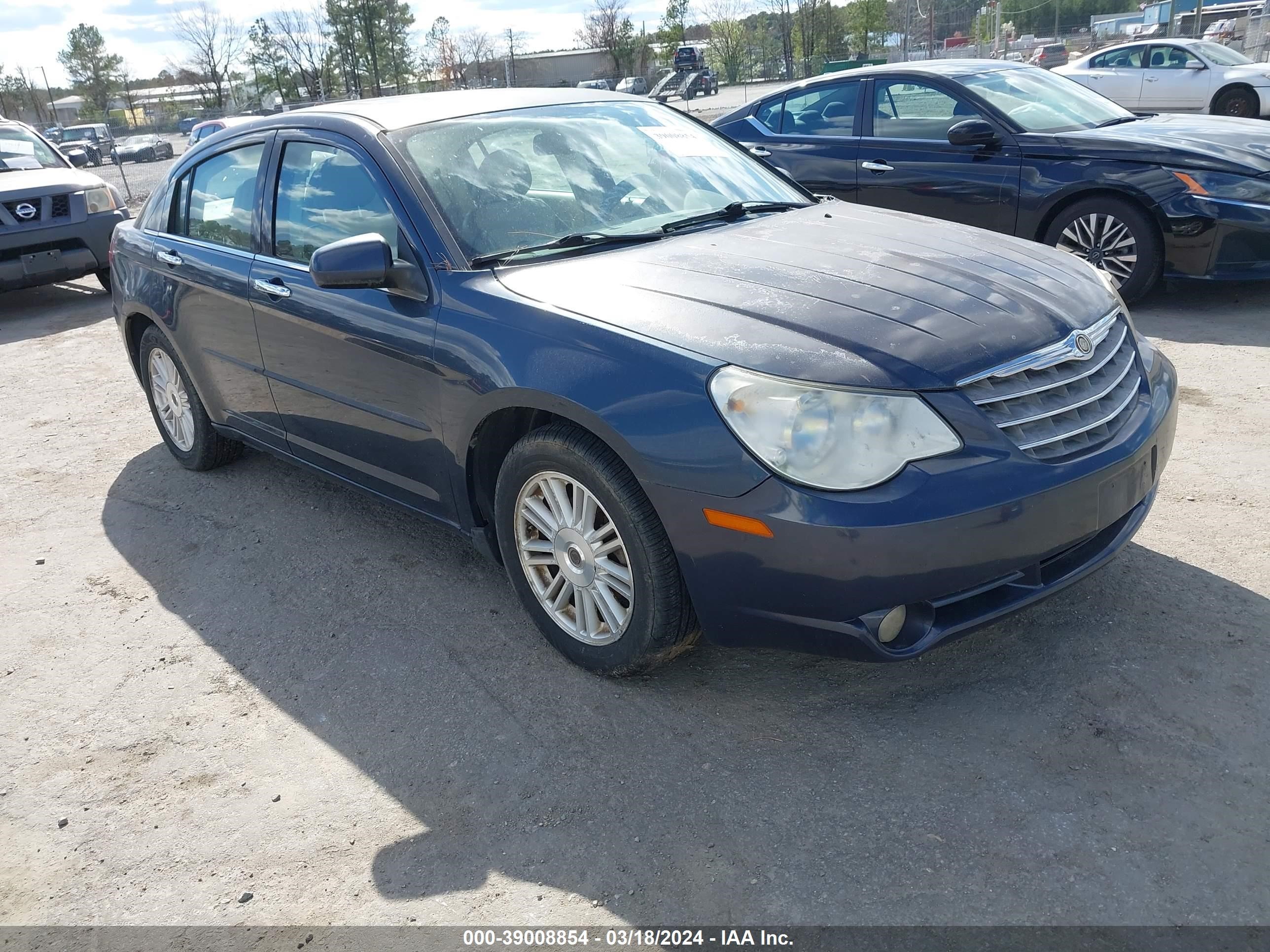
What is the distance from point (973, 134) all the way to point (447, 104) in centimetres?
421

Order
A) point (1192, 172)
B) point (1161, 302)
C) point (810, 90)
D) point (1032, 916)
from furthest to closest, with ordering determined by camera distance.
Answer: point (810, 90) → point (1161, 302) → point (1192, 172) → point (1032, 916)

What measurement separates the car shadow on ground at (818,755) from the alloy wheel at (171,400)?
1613 mm

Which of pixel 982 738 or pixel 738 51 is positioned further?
pixel 738 51

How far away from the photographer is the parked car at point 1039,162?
6.20 meters

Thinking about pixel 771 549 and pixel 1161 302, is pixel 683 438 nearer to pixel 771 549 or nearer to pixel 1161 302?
pixel 771 549

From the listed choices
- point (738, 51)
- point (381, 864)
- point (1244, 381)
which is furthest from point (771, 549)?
point (738, 51)

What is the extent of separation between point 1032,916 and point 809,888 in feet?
1.51

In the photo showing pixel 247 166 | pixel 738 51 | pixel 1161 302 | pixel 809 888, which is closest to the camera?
pixel 809 888

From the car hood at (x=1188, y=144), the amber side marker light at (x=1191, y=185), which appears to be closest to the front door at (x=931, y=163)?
the car hood at (x=1188, y=144)

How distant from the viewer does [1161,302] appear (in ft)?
22.5

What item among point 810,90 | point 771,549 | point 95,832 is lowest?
point 95,832

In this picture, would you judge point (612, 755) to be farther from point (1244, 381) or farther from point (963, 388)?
point (1244, 381)

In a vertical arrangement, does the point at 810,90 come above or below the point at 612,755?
above

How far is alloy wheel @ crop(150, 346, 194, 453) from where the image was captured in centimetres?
503
